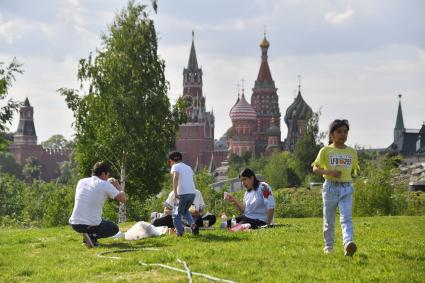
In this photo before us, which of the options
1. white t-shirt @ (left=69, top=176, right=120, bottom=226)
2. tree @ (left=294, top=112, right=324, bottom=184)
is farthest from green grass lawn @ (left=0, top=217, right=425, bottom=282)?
tree @ (left=294, top=112, right=324, bottom=184)

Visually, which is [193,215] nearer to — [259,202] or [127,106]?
[259,202]

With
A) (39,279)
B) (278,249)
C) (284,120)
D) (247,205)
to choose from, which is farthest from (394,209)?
(284,120)

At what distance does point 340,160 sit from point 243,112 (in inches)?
5163

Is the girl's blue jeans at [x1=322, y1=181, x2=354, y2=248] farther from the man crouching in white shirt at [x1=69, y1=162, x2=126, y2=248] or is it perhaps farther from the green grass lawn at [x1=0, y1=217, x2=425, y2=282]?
the man crouching in white shirt at [x1=69, y1=162, x2=126, y2=248]

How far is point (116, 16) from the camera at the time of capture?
109 ft

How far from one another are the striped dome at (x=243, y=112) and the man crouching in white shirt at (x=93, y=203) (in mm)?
128557

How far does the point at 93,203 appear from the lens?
1230 centimetres

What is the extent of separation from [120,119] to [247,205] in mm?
18118

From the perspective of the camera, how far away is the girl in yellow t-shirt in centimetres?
974

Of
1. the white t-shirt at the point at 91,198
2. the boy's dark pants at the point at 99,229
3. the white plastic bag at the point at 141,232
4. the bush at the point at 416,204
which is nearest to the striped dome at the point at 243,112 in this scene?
the bush at the point at 416,204

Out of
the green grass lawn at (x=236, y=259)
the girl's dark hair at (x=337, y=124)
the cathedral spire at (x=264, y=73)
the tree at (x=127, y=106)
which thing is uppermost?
the cathedral spire at (x=264, y=73)

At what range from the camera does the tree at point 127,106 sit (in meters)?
31.6

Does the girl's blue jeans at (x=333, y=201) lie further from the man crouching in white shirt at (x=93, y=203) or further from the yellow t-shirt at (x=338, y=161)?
the man crouching in white shirt at (x=93, y=203)

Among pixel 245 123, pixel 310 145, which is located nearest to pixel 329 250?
pixel 310 145
